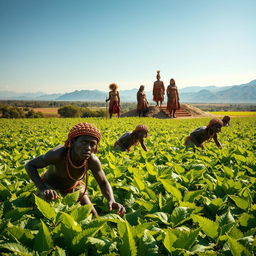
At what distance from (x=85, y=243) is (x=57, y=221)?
1.27ft

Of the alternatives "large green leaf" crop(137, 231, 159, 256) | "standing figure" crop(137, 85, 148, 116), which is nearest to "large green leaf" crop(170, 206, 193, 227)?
"large green leaf" crop(137, 231, 159, 256)

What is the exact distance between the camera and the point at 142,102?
23.6m

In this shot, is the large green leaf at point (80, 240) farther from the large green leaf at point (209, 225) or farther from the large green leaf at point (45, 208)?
the large green leaf at point (209, 225)

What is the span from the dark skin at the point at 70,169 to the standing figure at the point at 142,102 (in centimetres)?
2007

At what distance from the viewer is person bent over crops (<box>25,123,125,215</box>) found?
2.26 m

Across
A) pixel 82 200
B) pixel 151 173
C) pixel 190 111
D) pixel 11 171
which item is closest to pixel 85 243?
pixel 82 200

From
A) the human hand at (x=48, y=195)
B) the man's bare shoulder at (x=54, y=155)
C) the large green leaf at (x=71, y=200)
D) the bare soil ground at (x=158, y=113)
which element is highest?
the bare soil ground at (x=158, y=113)

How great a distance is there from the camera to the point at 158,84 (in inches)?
984

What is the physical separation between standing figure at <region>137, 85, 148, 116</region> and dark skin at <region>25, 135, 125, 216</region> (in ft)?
65.9

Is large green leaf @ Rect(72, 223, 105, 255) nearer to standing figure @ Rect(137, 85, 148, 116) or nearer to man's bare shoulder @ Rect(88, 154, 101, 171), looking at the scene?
man's bare shoulder @ Rect(88, 154, 101, 171)

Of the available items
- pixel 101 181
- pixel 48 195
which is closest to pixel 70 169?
pixel 101 181

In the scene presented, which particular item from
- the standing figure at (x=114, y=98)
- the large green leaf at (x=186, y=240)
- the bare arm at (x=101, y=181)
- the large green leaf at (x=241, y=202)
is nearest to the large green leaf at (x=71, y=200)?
the bare arm at (x=101, y=181)

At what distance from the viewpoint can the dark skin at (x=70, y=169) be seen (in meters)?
2.26

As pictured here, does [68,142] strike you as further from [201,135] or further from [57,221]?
[201,135]
